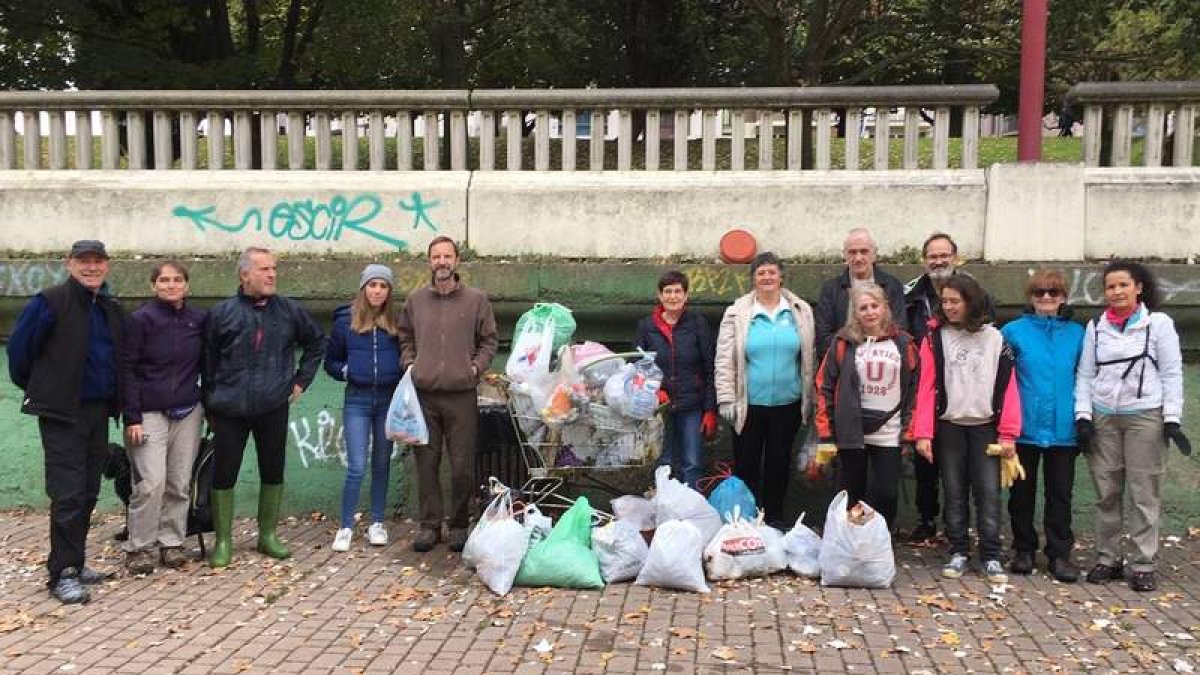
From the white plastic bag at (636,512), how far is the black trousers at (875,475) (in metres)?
1.08

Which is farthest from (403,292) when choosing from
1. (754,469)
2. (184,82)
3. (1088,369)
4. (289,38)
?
(289,38)

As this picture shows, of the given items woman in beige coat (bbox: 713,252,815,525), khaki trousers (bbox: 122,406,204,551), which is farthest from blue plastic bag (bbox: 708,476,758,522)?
khaki trousers (bbox: 122,406,204,551)

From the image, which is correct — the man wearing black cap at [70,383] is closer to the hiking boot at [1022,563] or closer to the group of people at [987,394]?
the group of people at [987,394]

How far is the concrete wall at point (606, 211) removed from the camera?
6844 mm

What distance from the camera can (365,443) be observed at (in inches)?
249

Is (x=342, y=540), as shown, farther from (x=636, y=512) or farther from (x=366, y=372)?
(x=636, y=512)

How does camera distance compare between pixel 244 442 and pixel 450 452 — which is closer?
pixel 244 442

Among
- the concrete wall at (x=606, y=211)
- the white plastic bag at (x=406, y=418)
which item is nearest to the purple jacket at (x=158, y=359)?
the white plastic bag at (x=406, y=418)

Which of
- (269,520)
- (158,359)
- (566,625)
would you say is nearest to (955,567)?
(566,625)

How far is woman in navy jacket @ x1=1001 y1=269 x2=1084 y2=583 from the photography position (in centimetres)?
565

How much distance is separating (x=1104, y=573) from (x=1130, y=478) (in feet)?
1.74

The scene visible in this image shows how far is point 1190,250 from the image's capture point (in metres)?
6.79

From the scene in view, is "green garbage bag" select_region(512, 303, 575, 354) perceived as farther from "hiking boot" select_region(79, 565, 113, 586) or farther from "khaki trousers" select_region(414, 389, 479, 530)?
"hiking boot" select_region(79, 565, 113, 586)

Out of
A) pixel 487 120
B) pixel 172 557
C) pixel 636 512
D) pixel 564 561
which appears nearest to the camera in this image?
pixel 564 561
